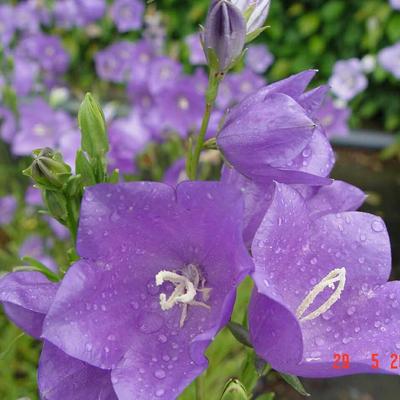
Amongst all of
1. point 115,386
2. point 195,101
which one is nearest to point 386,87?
point 195,101

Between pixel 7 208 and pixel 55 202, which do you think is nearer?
pixel 55 202

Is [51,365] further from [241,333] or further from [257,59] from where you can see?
[257,59]

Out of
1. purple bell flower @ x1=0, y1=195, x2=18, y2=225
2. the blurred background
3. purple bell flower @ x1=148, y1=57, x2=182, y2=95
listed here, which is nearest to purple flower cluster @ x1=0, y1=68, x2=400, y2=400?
the blurred background

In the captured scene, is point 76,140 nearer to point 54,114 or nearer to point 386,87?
point 54,114

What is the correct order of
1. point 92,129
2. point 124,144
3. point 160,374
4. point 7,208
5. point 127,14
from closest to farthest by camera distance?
point 160,374 < point 92,129 < point 124,144 < point 7,208 < point 127,14

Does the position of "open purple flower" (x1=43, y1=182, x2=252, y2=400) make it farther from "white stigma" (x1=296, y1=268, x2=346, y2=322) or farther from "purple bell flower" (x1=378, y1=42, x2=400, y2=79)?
"purple bell flower" (x1=378, y1=42, x2=400, y2=79)

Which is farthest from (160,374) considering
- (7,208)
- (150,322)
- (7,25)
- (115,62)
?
(7,25)
